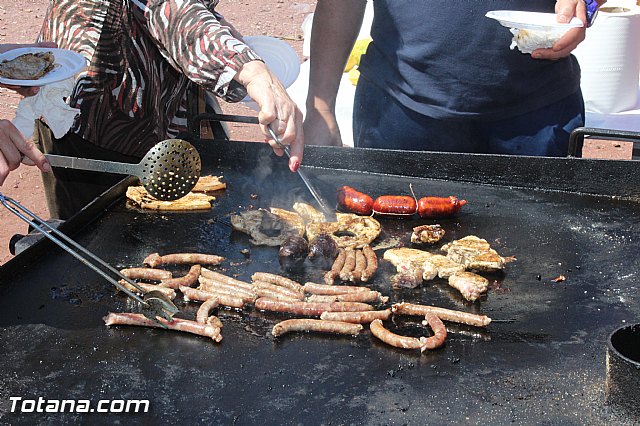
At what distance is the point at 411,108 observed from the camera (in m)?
4.82

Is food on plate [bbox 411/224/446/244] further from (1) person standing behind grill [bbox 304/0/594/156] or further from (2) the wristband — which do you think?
(2) the wristband

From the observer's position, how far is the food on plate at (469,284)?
10.7 ft

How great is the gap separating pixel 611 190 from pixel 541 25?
1094 millimetres


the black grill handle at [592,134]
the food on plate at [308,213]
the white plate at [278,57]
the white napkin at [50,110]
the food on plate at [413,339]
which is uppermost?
the white napkin at [50,110]

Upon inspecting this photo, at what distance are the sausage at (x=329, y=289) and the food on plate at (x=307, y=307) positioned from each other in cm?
13

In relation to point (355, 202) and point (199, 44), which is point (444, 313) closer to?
point (355, 202)

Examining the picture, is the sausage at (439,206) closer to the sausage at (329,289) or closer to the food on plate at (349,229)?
the food on plate at (349,229)

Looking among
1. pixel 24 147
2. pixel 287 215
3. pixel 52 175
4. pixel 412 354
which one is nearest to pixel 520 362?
pixel 412 354

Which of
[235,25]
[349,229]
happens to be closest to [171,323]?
[349,229]

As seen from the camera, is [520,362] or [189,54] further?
[189,54]

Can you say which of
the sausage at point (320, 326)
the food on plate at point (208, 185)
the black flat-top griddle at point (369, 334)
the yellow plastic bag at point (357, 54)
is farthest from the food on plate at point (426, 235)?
the yellow plastic bag at point (357, 54)

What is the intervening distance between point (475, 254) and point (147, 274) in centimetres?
164

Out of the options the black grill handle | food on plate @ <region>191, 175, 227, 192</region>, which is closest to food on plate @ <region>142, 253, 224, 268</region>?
food on plate @ <region>191, 175, 227, 192</region>

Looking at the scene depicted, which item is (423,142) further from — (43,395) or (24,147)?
(43,395)
